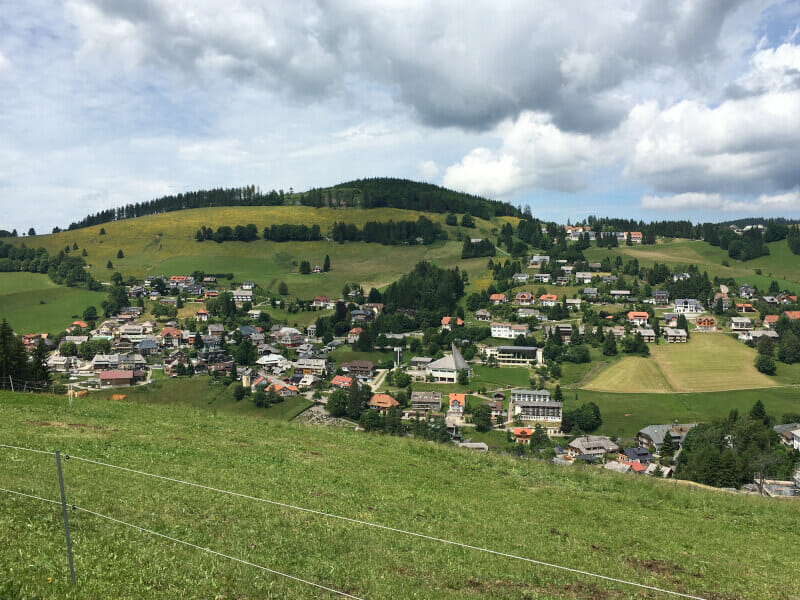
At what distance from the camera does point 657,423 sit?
232 feet

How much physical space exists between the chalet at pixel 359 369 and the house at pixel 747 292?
333 feet

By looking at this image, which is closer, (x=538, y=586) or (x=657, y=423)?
(x=538, y=586)

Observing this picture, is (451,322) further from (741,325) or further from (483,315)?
(741,325)

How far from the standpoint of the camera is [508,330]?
11525 cm

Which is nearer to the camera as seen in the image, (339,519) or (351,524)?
(351,524)

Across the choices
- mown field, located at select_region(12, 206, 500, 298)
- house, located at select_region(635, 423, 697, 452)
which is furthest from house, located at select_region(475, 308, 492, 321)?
house, located at select_region(635, 423, 697, 452)

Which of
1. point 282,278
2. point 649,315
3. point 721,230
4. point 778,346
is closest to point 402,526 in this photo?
point 778,346

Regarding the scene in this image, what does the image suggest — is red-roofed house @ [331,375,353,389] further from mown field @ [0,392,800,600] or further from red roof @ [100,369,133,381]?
mown field @ [0,392,800,600]

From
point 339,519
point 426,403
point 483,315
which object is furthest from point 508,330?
point 339,519

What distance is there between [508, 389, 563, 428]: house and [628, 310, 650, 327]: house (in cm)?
5065

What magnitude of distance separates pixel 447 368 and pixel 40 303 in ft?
347

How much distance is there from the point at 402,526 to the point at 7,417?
682 inches

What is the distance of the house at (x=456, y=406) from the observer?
74875mm

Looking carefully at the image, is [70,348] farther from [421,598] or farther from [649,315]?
[649,315]
